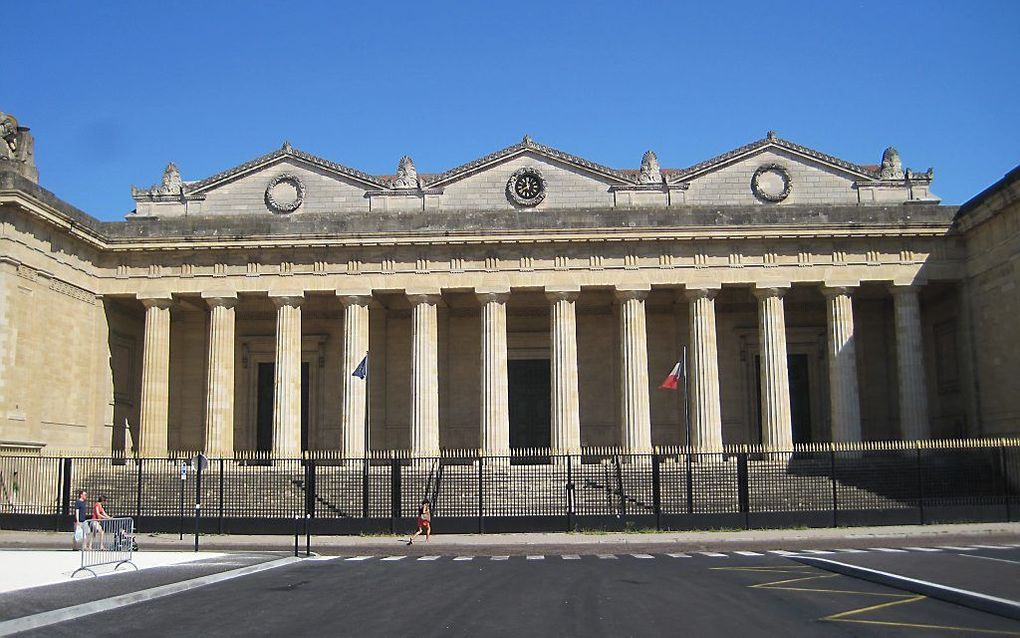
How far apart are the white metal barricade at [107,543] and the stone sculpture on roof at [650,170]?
25.4 metres

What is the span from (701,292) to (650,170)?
815 cm

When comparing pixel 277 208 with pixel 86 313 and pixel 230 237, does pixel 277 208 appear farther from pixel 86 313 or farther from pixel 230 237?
pixel 86 313

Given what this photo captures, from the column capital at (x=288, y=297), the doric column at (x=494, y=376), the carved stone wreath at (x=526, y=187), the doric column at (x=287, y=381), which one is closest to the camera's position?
the doric column at (x=494, y=376)

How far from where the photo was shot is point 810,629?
9.66 metres

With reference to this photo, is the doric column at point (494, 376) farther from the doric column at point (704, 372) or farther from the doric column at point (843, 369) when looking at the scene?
the doric column at point (843, 369)

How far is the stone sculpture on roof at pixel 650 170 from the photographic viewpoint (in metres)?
38.2

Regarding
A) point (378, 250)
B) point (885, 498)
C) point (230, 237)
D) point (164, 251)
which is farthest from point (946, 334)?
point (164, 251)

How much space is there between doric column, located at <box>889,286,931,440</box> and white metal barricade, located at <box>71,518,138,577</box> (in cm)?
2449

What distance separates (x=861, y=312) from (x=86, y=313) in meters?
28.3

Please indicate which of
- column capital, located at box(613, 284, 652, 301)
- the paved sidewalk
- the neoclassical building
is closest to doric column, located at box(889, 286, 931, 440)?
the neoclassical building

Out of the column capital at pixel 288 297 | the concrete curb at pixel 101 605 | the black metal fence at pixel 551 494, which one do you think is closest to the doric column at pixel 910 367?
the black metal fence at pixel 551 494

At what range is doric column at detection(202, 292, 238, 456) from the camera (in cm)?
3195

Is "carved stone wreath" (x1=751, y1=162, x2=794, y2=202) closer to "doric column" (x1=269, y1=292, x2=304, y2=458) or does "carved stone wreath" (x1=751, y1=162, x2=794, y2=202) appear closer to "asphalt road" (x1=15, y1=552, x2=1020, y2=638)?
"doric column" (x1=269, y1=292, x2=304, y2=458)

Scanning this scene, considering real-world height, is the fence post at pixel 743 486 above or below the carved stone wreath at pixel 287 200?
below
